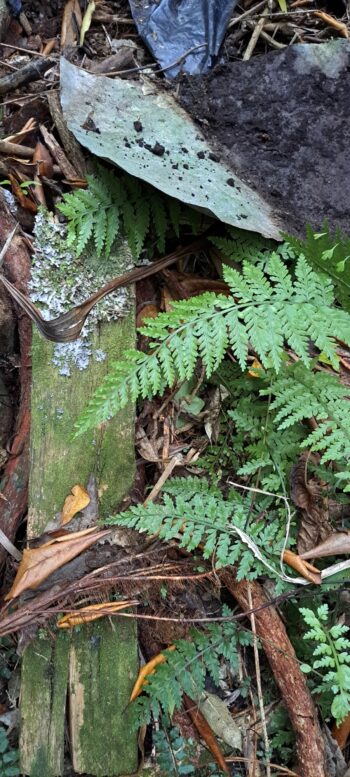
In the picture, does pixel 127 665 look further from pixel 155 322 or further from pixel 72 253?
pixel 72 253

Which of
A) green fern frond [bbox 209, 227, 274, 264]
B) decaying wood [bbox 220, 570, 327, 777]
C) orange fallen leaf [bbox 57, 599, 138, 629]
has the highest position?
green fern frond [bbox 209, 227, 274, 264]

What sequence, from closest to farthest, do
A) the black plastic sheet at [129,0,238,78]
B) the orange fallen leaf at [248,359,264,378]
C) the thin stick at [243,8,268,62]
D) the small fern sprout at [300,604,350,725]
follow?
the small fern sprout at [300,604,350,725]
the orange fallen leaf at [248,359,264,378]
the black plastic sheet at [129,0,238,78]
the thin stick at [243,8,268,62]

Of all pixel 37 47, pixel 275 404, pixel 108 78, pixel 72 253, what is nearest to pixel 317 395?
pixel 275 404

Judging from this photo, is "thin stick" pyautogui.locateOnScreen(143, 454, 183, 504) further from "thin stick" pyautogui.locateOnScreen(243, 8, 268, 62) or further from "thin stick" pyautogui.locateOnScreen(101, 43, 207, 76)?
"thin stick" pyautogui.locateOnScreen(243, 8, 268, 62)

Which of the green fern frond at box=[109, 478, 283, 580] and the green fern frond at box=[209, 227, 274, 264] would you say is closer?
the green fern frond at box=[109, 478, 283, 580]

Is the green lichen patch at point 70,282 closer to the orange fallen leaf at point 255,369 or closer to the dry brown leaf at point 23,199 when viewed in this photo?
the dry brown leaf at point 23,199

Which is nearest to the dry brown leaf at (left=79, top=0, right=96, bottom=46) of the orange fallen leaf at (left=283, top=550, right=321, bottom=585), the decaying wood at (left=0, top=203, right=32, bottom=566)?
the decaying wood at (left=0, top=203, right=32, bottom=566)
